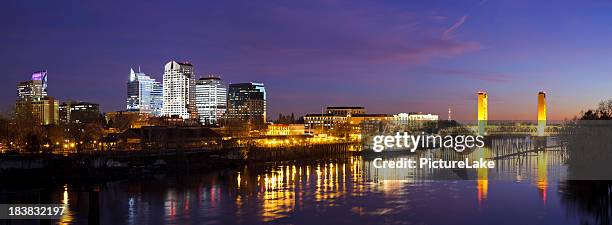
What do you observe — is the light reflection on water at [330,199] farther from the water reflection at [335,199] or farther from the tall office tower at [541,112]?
the tall office tower at [541,112]

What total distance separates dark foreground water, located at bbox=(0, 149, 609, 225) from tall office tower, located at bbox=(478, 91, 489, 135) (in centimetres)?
10530

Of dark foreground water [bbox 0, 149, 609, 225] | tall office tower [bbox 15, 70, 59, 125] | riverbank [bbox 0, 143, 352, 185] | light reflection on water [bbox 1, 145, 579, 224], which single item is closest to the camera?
dark foreground water [bbox 0, 149, 609, 225]

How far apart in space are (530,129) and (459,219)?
114292 mm

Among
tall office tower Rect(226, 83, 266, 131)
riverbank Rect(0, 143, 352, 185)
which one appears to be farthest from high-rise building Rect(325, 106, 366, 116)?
riverbank Rect(0, 143, 352, 185)

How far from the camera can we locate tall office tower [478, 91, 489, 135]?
14627 centimetres

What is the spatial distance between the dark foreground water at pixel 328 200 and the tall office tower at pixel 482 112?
4146 inches

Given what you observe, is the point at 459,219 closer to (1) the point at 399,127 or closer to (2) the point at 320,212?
(2) the point at 320,212

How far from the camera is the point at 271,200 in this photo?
29906 mm

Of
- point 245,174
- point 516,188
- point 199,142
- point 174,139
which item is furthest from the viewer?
point 199,142

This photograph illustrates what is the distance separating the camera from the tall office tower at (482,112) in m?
146

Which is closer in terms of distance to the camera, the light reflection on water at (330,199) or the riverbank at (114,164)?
the light reflection on water at (330,199)

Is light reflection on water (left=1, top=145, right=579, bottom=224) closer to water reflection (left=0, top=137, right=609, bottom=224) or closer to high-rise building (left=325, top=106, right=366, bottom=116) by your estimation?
water reflection (left=0, top=137, right=609, bottom=224)

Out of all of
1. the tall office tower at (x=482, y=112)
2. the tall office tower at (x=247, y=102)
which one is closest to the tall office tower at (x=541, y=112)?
the tall office tower at (x=482, y=112)

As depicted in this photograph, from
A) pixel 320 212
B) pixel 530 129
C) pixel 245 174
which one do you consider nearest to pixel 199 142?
pixel 245 174
